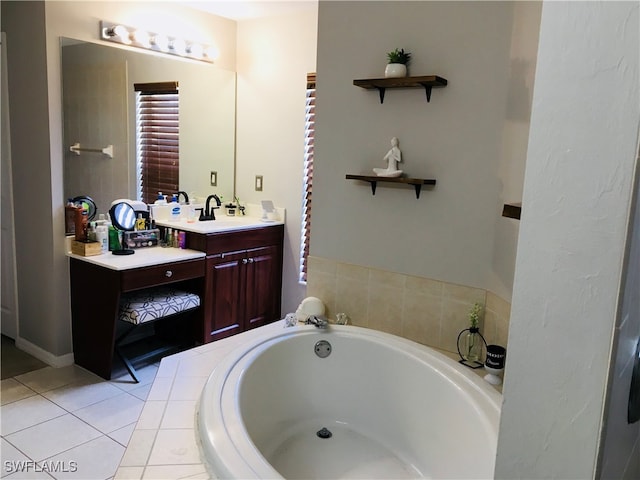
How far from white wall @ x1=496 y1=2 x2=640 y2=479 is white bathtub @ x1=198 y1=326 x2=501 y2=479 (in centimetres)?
115

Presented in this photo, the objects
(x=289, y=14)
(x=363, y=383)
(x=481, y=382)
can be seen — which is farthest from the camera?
(x=289, y=14)

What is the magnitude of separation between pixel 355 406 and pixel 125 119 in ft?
8.55

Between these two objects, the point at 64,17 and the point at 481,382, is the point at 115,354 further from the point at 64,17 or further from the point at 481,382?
the point at 481,382

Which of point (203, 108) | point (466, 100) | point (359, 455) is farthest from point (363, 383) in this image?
point (203, 108)

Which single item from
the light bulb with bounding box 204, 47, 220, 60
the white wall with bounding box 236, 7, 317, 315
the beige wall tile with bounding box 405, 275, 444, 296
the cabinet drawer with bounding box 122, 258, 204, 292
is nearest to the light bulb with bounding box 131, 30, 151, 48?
the light bulb with bounding box 204, 47, 220, 60

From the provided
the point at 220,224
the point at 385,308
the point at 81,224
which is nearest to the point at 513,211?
the point at 385,308

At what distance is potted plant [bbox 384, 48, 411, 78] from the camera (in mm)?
2346

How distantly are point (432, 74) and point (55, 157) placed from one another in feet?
7.84

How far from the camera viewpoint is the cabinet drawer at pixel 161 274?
3.13m

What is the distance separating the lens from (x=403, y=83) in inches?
91.0

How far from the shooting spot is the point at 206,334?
145 inches

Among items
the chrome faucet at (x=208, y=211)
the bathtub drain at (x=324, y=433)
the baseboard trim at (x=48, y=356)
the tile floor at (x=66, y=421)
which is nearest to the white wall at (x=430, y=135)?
the bathtub drain at (x=324, y=433)

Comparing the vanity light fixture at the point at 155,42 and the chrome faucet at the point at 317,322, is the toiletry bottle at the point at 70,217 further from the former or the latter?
the chrome faucet at the point at 317,322

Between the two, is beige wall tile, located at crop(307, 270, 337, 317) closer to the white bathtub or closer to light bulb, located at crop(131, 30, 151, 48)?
the white bathtub
